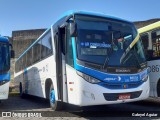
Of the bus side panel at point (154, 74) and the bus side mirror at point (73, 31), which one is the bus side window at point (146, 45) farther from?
the bus side mirror at point (73, 31)

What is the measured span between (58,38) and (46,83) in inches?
110

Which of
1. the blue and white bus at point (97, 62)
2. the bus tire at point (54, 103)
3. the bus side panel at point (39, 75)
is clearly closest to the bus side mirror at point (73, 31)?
the blue and white bus at point (97, 62)

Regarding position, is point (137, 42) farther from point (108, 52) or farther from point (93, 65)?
point (93, 65)

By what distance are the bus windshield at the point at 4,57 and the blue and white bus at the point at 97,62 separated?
9.89 feet

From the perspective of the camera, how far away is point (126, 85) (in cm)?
862

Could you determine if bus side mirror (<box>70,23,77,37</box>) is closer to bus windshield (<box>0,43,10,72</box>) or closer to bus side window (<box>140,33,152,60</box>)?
bus side window (<box>140,33,152,60</box>)

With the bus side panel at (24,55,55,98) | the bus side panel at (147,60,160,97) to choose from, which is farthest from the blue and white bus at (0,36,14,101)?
the bus side panel at (147,60,160,97)

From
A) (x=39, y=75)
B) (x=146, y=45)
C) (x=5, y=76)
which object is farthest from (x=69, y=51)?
(x=39, y=75)

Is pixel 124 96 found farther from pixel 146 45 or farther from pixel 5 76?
pixel 5 76

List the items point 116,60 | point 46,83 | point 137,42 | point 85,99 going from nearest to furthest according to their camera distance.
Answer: point 85,99
point 116,60
point 137,42
point 46,83

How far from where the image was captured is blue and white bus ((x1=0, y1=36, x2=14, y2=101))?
12148 mm

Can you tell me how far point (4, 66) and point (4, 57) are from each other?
387mm

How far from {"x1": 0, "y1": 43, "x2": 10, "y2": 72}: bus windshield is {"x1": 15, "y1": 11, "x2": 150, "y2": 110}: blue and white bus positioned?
301 centimetres

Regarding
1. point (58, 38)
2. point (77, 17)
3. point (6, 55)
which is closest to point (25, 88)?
point (6, 55)
